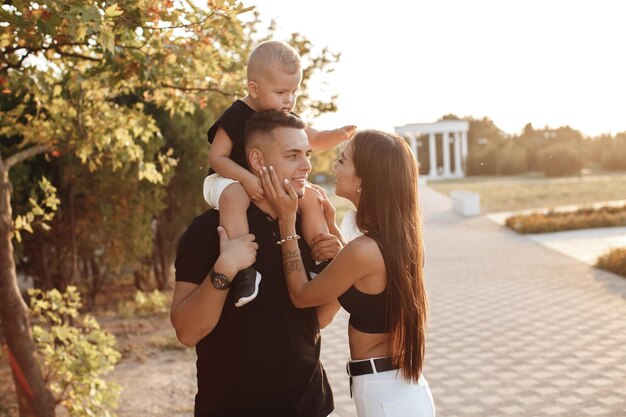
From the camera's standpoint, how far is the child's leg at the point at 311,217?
2680 millimetres

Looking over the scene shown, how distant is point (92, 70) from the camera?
17.5 feet

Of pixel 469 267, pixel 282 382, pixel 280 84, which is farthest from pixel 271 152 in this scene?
pixel 469 267

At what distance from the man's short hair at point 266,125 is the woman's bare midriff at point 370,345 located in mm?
824

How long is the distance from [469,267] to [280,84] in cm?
1271

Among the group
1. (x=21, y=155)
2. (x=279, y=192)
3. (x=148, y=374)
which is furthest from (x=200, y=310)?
(x=148, y=374)

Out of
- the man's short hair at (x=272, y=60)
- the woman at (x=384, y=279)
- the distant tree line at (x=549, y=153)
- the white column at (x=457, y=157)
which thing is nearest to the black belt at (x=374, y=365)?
the woman at (x=384, y=279)

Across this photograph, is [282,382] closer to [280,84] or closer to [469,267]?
[280,84]

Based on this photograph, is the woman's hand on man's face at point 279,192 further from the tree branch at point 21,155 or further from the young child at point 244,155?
the tree branch at point 21,155

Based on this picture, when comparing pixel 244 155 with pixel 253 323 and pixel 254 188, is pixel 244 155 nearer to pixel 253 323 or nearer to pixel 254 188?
pixel 254 188

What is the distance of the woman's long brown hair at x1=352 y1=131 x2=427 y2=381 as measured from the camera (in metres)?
2.62

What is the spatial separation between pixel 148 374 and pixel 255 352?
6250mm

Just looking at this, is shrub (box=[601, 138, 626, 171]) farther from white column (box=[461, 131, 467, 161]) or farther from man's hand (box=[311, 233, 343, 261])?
man's hand (box=[311, 233, 343, 261])

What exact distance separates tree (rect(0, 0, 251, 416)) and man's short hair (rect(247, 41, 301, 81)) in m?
0.72

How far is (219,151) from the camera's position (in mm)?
2863
